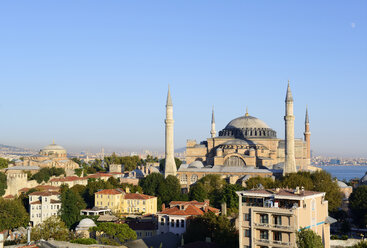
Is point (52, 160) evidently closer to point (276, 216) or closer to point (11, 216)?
point (11, 216)

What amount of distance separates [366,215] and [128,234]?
1757 cm

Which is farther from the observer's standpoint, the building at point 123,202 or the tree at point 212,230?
the building at point 123,202

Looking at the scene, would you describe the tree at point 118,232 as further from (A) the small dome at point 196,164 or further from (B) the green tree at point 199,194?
(A) the small dome at point 196,164

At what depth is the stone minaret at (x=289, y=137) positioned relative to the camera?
171 feet

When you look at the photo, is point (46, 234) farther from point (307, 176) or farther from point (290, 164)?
point (290, 164)

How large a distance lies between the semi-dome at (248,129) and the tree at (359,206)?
73.5 feet

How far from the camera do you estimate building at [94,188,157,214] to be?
143 ft

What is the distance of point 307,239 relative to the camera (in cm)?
2127

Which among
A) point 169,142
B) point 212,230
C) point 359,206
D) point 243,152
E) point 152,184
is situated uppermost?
point 169,142

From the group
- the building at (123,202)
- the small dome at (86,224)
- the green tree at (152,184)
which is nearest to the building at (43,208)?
the building at (123,202)

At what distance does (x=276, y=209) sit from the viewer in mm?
22766

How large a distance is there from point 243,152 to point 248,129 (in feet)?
17.9

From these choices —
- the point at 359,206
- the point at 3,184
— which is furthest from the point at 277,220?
the point at 3,184

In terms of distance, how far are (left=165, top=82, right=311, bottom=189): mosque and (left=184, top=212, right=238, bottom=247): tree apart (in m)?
20.8
